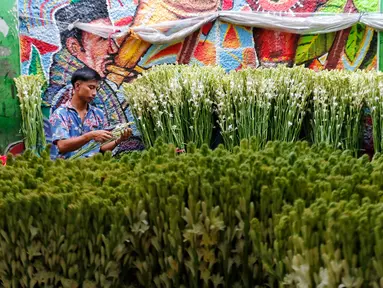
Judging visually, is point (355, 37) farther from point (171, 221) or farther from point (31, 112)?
point (171, 221)

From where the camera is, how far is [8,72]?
25.5ft

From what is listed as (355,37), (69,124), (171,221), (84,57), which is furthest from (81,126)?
(171,221)

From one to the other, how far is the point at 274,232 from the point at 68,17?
6.37 metres

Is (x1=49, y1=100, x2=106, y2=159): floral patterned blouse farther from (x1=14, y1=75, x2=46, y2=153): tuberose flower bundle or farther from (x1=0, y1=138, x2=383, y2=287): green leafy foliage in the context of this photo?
(x1=0, y1=138, x2=383, y2=287): green leafy foliage

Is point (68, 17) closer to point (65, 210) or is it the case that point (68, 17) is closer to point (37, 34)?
point (37, 34)

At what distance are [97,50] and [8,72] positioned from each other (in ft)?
3.44

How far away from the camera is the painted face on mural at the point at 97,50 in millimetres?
8055

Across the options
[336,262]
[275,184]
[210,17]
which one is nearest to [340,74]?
[210,17]

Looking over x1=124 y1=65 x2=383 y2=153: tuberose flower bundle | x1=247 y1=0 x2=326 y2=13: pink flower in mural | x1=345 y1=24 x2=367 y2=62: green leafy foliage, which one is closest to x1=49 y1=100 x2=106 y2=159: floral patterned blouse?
x1=124 y1=65 x2=383 y2=153: tuberose flower bundle

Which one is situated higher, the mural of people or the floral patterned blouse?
the mural of people

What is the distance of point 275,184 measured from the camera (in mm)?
2189

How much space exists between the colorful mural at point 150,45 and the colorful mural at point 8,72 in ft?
0.33

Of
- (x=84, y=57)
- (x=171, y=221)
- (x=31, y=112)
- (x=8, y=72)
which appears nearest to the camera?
(x=171, y=221)

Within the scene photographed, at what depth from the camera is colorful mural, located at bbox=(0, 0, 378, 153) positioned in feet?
26.0
